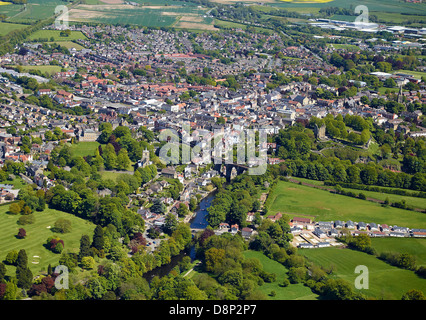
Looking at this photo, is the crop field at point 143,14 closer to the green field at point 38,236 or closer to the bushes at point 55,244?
the green field at point 38,236

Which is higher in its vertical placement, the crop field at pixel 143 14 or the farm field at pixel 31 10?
the farm field at pixel 31 10

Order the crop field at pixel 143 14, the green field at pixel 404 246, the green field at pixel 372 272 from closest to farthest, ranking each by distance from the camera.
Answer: the green field at pixel 372 272 → the green field at pixel 404 246 → the crop field at pixel 143 14

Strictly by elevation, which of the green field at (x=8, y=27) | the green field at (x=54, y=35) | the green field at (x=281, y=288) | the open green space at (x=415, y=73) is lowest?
the green field at (x=281, y=288)

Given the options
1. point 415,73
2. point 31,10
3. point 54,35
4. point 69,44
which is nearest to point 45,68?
point 69,44

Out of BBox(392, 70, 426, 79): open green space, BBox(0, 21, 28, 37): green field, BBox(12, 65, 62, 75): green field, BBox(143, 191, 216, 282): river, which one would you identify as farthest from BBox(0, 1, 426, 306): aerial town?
BBox(0, 21, 28, 37): green field

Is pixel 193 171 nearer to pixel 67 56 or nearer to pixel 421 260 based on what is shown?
pixel 421 260

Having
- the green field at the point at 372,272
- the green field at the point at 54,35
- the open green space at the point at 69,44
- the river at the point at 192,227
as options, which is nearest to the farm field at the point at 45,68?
the open green space at the point at 69,44

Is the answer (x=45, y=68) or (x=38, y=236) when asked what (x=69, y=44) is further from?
(x=38, y=236)
